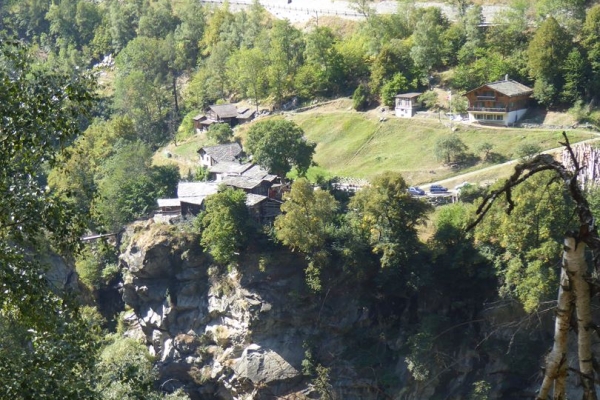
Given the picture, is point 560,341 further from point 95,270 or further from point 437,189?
point 95,270

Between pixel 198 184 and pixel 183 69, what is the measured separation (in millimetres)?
29892

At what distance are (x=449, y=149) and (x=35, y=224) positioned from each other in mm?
32373

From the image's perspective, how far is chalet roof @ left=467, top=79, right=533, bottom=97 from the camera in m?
41.8

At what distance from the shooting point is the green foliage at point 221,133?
47031 mm

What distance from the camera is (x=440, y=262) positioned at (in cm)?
3158

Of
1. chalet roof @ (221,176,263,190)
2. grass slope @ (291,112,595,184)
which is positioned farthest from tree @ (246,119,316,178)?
grass slope @ (291,112,595,184)

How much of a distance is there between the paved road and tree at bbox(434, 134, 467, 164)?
63.2 ft

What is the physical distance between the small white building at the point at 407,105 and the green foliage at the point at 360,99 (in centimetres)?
281

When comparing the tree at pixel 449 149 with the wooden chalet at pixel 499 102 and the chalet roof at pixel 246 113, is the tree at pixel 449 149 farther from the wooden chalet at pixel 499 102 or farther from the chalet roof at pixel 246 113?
the chalet roof at pixel 246 113

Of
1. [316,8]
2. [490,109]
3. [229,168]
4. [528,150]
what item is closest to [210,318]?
[229,168]

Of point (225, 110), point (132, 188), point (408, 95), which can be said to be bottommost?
point (225, 110)

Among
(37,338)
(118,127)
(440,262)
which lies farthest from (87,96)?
(118,127)

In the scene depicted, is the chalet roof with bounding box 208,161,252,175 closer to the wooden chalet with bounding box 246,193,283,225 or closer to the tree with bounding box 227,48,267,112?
the wooden chalet with bounding box 246,193,283,225

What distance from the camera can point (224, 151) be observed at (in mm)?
44219
